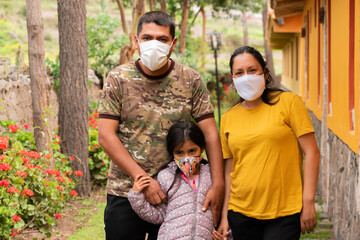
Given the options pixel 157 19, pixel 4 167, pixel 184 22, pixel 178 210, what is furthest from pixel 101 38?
pixel 178 210

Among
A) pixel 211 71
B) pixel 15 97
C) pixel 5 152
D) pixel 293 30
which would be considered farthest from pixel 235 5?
pixel 5 152

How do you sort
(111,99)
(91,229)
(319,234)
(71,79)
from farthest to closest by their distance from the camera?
(71,79)
(91,229)
(319,234)
(111,99)

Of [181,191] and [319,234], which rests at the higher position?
[181,191]

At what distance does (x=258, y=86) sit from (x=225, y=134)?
0.35 meters

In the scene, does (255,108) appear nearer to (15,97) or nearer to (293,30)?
(15,97)

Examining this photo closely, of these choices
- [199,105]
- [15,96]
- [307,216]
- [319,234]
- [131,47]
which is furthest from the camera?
[131,47]

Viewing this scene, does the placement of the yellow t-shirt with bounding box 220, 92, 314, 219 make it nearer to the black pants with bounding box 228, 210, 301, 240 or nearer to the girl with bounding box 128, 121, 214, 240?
the black pants with bounding box 228, 210, 301, 240

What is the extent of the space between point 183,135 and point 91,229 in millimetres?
3932

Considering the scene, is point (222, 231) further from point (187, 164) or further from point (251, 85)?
point (251, 85)

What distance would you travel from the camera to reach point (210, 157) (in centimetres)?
310

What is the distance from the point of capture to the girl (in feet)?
9.67

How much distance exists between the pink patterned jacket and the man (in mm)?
48

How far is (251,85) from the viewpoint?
2.91 m

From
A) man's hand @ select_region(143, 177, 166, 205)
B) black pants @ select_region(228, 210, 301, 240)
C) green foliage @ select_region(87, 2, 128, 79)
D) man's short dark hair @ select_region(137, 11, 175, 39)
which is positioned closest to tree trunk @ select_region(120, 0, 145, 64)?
green foliage @ select_region(87, 2, 128, 79)
